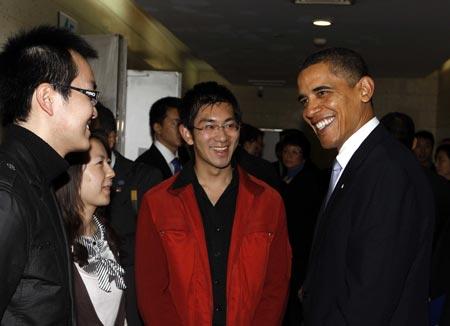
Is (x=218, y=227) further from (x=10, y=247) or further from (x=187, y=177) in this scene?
(x=10, y=247)

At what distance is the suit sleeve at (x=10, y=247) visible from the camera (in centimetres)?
146

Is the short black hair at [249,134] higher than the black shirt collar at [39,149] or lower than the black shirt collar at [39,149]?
higher

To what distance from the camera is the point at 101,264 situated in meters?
2.41

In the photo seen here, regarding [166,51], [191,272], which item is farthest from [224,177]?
[166,51]

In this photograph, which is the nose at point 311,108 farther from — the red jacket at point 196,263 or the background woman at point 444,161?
the background woman at point 444,161

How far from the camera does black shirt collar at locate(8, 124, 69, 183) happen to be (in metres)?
1.69

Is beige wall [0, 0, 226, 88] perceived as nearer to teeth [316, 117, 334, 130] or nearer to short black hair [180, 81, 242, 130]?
short black hair [180, 81, 242, 130]

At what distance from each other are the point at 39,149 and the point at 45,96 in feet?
0.49

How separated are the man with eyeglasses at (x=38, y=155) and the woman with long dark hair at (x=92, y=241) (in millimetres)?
573

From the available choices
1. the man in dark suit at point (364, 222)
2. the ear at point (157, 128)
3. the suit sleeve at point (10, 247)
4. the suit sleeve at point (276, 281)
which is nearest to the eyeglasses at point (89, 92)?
the suit sleeve at point (10, 247)

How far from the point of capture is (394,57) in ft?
28.4

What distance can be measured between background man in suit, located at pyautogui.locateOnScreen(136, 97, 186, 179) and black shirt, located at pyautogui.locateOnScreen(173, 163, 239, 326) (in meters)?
1.86

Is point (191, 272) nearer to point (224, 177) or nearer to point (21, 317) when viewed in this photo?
point (224, 177)

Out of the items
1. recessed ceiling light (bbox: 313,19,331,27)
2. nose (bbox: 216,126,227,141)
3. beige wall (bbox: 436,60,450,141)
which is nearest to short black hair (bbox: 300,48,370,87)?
nose (bbox: 216,126,227,141)
